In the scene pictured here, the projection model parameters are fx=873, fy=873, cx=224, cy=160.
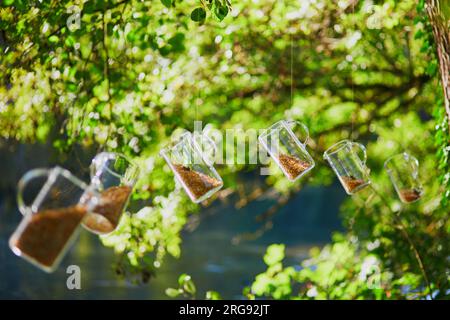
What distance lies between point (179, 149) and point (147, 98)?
138 cm

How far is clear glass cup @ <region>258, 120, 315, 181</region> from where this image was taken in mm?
2740

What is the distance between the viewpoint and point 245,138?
240 inches

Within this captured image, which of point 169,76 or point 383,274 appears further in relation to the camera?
point 383,274

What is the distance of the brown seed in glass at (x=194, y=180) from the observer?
2680 mm

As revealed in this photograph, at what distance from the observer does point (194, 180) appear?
2.68 m

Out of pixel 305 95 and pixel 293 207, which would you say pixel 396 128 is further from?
pixel 293 207

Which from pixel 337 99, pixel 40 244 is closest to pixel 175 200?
pixel 337 99

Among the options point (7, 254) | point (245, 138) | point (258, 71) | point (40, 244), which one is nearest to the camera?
point (40, 244)

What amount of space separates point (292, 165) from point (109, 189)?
0.69 meters

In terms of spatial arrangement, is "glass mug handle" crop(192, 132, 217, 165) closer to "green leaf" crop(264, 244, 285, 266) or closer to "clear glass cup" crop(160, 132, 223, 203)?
"clear glass cup" crop(160, 132, 223, 203)

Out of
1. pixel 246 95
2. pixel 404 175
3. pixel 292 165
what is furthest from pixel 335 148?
pixel 246 95

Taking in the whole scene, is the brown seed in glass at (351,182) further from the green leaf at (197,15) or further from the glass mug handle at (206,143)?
the green leaf at (197,15)

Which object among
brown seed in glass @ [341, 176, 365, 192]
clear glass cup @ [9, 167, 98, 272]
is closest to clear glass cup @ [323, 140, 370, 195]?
brown seed in glass @ [341, 176, 365, 192]

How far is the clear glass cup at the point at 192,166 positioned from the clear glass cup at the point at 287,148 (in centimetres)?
21
